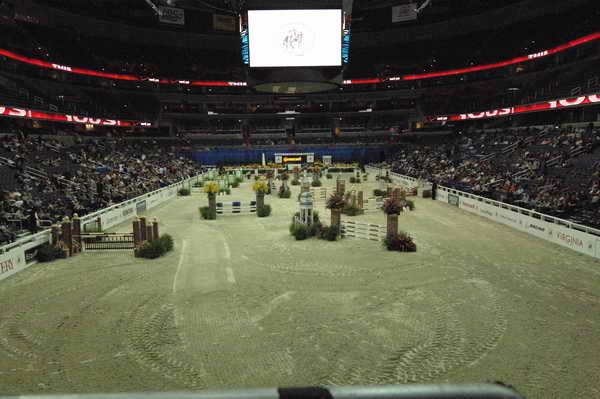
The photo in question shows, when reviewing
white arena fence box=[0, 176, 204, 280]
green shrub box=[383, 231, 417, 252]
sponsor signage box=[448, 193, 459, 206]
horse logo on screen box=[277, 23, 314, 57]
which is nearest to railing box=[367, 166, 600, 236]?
sponsor signage box=[448, 193, 459, 206]

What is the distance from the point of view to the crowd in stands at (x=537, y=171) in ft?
68.3

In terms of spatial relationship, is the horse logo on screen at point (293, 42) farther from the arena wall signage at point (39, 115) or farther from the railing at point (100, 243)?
the arena wall signage at point (39, 115)

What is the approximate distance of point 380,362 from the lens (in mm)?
7902

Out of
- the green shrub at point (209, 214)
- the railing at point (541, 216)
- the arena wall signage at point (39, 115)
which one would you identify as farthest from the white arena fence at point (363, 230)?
the arena wall signage at point (39, 115)

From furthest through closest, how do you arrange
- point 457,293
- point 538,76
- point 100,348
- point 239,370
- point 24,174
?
point 538,76, point 24,174, point 457,293, point 100,348, point 239,370

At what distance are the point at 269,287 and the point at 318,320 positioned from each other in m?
2.88

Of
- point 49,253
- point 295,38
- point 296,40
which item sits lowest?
point 49,253

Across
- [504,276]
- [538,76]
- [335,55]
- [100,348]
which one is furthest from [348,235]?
[538,76]

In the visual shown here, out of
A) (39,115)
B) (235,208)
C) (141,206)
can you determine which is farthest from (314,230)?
(39,115)

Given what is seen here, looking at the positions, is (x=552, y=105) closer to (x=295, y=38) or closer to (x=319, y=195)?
(x=319, y=195)

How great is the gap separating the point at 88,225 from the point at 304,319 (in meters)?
15.0

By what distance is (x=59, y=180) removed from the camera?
26.2 metres

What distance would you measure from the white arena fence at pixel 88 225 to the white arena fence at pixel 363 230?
42.3 ft

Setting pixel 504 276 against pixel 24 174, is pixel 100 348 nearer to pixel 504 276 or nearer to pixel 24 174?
pixel 504 276
